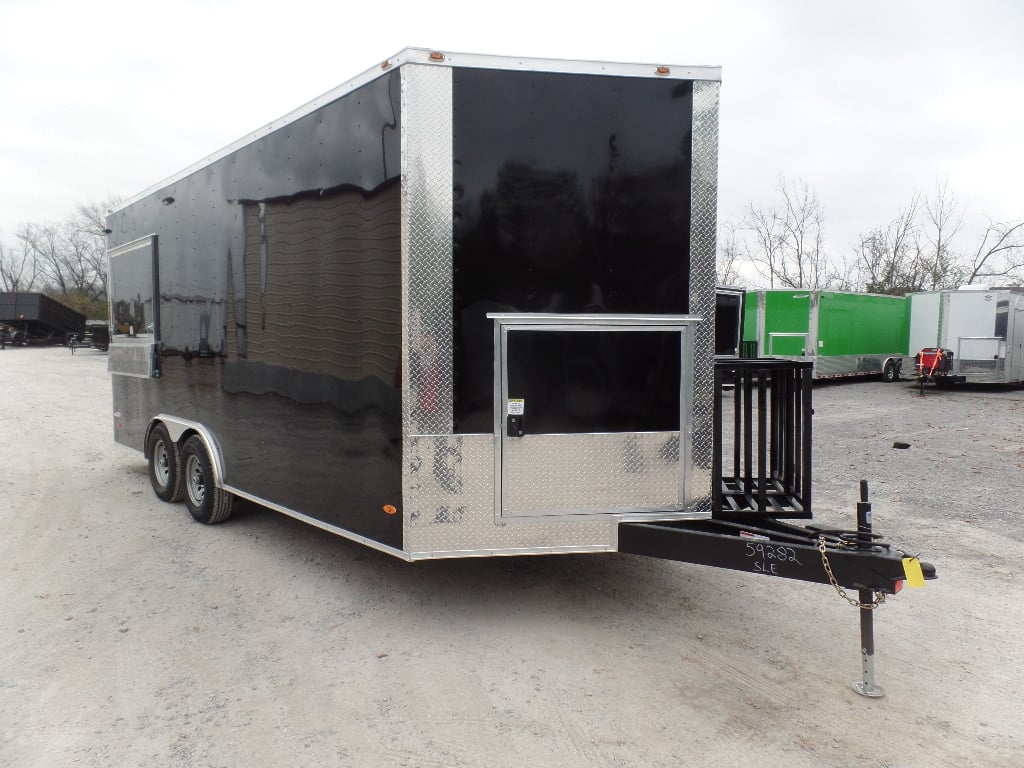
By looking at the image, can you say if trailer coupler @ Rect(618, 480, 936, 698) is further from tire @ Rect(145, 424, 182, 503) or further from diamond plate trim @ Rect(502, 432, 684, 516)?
tire @ Rect(145, 424, 182, 503)

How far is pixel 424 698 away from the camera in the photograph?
10.8 ft

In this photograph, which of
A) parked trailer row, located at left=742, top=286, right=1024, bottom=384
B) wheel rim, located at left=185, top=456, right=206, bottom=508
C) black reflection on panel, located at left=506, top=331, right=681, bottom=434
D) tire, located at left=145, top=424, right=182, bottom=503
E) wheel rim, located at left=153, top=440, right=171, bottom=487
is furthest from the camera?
parked trailer row, located at left=742, top=286, right=1024, bottom=384

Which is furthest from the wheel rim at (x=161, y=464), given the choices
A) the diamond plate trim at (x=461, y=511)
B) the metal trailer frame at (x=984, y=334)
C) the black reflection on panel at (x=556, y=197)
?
the metal trailer frame at (x=984, y=334)

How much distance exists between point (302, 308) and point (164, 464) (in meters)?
3.44

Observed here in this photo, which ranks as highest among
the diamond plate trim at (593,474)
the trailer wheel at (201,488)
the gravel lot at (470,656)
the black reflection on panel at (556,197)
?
the black reflection on panel at (556,197)

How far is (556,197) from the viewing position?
149 inches

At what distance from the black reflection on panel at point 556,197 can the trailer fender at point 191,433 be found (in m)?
2.93

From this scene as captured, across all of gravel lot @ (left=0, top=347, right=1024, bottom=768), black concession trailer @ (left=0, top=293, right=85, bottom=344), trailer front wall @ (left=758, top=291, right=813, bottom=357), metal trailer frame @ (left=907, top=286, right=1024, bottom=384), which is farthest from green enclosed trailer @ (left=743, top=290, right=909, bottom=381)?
black concession trailer @ (left=0, top=293, right=85, bottom=344)

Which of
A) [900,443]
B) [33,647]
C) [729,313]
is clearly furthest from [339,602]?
[729,313]

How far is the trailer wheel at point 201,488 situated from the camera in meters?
6.00

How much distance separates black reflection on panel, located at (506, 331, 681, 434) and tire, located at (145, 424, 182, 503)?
4.29 m

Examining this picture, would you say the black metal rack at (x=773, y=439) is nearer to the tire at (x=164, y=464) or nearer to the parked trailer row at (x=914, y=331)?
the tire at (x=164, y=464)

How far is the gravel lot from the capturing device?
2.92m

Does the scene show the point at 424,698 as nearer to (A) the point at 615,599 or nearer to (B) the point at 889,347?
(A) the point at 615,599
